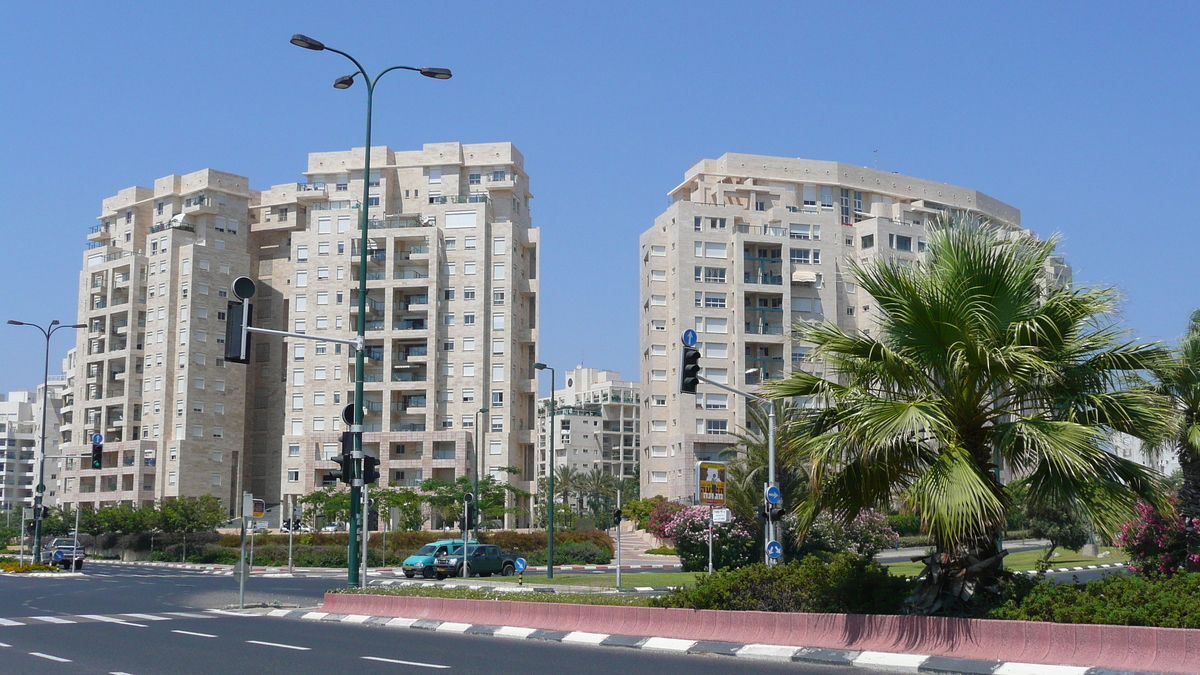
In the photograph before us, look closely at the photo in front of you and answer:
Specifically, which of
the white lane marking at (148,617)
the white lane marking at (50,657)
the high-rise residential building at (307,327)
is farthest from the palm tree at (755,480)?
the high-rise residential building at (307,327)

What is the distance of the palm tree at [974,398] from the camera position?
44.2 feet

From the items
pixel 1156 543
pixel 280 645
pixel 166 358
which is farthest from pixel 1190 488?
pixel 166 358

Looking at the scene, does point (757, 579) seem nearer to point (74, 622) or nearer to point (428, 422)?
point (74, 622)

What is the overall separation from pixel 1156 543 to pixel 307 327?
8338 cm

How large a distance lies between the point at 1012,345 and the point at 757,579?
5418 mm

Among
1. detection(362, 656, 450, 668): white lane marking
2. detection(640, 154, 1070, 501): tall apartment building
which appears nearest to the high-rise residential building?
detection(640, 154, 1070, 501): tall apartment building

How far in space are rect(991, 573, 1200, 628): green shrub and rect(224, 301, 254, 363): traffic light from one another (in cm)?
1377

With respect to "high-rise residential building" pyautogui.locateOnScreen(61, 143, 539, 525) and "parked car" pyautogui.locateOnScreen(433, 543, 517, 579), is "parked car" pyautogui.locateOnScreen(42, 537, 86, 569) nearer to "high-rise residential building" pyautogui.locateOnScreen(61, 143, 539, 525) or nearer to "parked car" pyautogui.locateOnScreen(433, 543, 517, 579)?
"parked car" pyautogui.locateOnScreen(433, 543, 517, 579)

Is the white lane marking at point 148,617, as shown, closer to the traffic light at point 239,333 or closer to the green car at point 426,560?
the traffic light at point 239,333

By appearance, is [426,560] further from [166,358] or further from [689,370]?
[166,358]

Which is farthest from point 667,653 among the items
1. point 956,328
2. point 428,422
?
point 428,422

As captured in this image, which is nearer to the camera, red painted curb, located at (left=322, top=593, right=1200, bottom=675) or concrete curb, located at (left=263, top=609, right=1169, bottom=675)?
red painted curb, located at (left=322, top=593, right=1200, bottom=675)

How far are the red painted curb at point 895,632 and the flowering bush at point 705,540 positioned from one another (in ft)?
65.5

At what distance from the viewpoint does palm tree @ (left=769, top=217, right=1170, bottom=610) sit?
13.5 m
